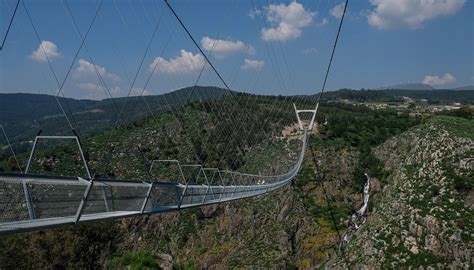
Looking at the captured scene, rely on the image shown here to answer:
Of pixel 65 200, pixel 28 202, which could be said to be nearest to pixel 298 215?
pixel 65 200

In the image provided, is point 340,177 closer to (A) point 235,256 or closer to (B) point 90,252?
(A) point 235,256

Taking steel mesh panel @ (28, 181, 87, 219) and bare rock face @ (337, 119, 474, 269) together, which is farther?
bare rock face @ (337, 119, 474, 269)

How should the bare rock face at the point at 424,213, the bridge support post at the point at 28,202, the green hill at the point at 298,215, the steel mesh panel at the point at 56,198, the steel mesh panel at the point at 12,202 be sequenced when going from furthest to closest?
the bare rock face at the point at 424,213, the green hill at the point at 298,215, the steel mesh panel at the point at 56,198, the bridge support post at the point at 28,202, the steel mesh panel at the point at 12,202

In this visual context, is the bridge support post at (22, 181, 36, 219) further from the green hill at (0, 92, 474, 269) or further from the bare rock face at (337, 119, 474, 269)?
the bare rock face at (337, 119, 474, 269)

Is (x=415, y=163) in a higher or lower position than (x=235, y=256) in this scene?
higher

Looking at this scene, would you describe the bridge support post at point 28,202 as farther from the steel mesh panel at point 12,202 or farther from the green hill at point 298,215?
the green hill at point 298,215

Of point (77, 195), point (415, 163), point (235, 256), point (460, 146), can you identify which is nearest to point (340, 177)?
point (415, 163)

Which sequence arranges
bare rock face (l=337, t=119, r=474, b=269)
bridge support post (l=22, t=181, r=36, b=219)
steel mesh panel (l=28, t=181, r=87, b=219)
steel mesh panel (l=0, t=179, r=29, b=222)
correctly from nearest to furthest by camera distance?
1. steel mesh panel (l=0, t=179, r=29, b=222)
2. bridge support post (l=22, t=181, r=36, b=219)
3. steel mesh panel (l=28, t=181, r=87, b=219)
4. bare rock face (l=337, t=119, r=474, b=269)

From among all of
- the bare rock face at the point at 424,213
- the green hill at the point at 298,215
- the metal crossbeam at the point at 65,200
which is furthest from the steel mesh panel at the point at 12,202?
the bare rock face at the point at 424,213

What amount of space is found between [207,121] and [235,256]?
14256 mm

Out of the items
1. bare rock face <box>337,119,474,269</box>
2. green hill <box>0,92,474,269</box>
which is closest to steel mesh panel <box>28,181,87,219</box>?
green hill <box>0,92,474,269</box>

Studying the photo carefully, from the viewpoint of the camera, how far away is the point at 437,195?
2422 centimetres

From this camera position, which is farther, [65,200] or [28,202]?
[65,200]

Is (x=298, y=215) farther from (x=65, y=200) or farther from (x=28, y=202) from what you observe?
(x=28, y=202)
